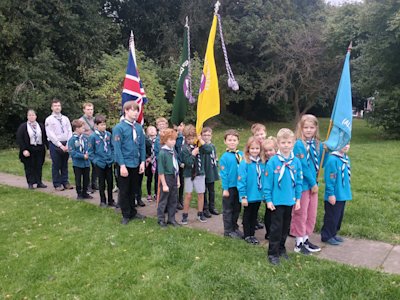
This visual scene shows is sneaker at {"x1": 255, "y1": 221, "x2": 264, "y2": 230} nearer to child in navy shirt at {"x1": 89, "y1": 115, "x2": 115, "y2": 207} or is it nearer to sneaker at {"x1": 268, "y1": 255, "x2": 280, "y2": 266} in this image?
sneaker at {"x1": 268, "y1": 255, "x2": 280, "y2": 266}

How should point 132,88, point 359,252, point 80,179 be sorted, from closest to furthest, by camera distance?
point 359,252, point 132,88, point 80,179

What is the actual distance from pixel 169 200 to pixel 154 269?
1.77m

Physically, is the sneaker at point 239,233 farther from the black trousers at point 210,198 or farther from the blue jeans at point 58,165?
the blue jeans at point 58,165

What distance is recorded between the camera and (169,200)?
6434 millimetres

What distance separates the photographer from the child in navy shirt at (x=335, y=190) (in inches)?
213

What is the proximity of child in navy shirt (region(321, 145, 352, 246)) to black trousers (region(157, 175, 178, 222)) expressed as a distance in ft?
7.66

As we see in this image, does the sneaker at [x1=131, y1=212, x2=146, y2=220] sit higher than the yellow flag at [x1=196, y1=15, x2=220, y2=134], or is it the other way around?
the yellow flag at [x1=196, y1=15, x2=220, y2=134]

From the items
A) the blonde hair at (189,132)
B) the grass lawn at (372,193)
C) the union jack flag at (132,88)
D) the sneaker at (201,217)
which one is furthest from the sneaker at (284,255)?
the union jack flag at (132,88)

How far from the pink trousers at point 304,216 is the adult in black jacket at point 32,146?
20.6 feet

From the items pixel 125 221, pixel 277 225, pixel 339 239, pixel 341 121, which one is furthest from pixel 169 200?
pixel 341 121

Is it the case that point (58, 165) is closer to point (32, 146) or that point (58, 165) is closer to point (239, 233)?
point (32, 146)

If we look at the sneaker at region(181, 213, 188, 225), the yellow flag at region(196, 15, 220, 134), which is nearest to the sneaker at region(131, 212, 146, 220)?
the sneaker at region(181, 213, 188, 225)

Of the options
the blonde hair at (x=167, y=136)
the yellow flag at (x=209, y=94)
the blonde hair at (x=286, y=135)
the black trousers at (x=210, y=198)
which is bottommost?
the black trousers at (x=210, y=198)

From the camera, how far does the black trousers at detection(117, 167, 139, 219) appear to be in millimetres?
6441
